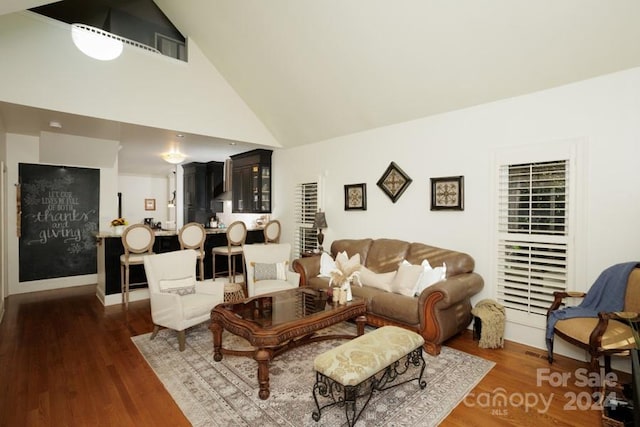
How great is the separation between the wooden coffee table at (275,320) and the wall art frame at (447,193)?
167cm

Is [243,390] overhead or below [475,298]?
below

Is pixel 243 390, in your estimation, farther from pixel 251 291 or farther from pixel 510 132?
pixel 510 132

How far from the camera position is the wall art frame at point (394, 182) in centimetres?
433

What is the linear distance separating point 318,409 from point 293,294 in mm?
1462

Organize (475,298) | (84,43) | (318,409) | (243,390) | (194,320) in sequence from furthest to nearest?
(84,43) < (475,298) < (194,320) < (243,390) < (318,409)

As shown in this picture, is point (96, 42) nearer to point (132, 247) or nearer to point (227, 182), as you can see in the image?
point (132, 247)

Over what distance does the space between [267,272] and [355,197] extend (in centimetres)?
182

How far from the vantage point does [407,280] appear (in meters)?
3.52

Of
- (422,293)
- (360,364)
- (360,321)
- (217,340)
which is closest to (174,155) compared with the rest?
(217,340)

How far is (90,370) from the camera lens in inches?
109

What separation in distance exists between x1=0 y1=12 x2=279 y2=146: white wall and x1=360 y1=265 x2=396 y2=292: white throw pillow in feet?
10.8

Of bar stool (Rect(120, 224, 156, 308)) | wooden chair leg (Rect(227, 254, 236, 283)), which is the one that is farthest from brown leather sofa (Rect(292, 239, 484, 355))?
bar stool (Rect(120, 224, 156, 308))

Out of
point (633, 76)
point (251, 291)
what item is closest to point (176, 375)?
point (251, 291)

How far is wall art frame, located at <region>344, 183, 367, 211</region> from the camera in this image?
16.0 feet
